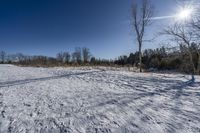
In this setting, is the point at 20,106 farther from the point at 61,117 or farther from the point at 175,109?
the point at 175,109

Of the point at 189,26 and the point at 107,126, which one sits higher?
the point at 189,26

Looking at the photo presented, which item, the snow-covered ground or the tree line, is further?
the tree line

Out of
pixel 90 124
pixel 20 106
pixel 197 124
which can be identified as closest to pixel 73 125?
pixel 90 124

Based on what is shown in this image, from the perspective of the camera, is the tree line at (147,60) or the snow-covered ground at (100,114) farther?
the tree line at (147,60)

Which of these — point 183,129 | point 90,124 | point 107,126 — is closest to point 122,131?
point 107,126

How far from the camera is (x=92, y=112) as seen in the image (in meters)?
4.00

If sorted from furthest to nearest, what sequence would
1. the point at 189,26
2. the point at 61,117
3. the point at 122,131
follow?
the point at 189,26, the point at 61,117, the point at 122,131

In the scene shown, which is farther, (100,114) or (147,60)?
(147,60)

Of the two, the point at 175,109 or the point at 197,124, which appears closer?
the point at 197,124

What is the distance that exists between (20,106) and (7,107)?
1.06 feet

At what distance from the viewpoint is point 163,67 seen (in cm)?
5528

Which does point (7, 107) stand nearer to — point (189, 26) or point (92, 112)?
point (92, 112)

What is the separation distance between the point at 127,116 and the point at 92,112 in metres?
0.86

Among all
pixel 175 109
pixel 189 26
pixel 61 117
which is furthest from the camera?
pixel 189 26
